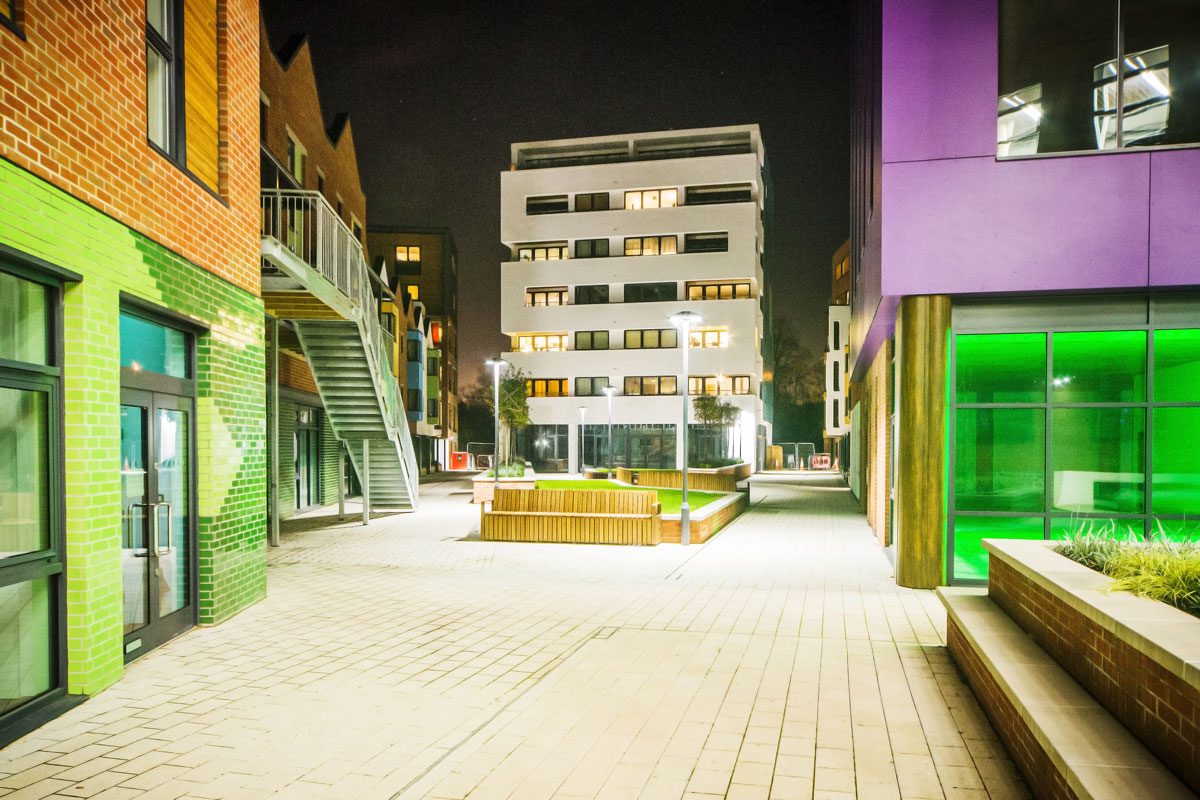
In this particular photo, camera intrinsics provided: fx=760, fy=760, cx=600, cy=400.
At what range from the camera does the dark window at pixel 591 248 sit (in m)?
51.0

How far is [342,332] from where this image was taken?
52.1 ft

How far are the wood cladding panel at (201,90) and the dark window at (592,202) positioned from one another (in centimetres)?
4413

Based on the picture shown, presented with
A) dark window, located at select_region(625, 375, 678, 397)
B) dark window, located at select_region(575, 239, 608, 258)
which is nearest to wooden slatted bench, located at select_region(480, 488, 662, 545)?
dark window, located at select_region(625, 375, 678, 397)

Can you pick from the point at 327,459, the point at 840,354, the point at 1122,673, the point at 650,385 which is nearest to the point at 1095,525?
the point at 1122,673

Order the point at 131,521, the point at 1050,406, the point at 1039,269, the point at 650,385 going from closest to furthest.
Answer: the point at 131,521
the point at 1039,269
the point at 1050,406
the point at 650,385

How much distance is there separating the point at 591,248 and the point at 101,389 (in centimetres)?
4665

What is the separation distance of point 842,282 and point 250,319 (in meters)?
57.4

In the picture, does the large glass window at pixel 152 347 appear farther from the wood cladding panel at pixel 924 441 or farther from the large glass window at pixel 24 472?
the wood cladding panel at pixel 924 441

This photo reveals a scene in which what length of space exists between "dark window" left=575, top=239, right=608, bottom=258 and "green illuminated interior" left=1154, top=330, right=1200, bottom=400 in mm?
42689

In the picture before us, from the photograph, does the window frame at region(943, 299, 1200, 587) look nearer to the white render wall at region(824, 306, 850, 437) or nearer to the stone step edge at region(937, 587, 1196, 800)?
the stone step edge at region(937, 587, 1196, 800)

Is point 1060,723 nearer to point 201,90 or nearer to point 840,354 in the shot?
point 201,90

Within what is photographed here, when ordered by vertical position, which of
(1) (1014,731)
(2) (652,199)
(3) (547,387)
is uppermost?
(2) (652,199)

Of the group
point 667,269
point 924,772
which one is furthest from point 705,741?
point 667,269

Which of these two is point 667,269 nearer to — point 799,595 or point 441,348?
point 441,348
